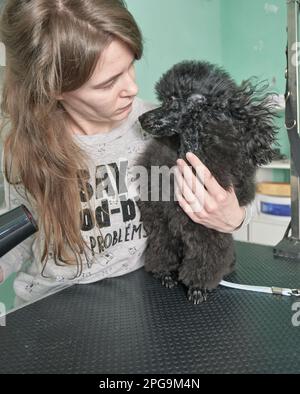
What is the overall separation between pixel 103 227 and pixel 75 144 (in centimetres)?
20

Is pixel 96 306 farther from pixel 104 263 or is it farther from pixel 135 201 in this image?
→ pixel 135 201

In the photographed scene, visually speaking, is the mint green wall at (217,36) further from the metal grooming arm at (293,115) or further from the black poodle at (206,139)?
the black poodle at (206,139)

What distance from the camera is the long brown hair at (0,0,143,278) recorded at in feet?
2.20

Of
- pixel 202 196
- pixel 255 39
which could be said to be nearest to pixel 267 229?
pixel 255 39

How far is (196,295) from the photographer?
771 millimetres

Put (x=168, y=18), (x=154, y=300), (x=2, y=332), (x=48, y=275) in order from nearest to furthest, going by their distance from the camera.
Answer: (x=2, y=332), (x=154, y=300), (x=48, y=275), (x=168, y=18)

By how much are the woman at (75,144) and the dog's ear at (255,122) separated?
10 centimetres

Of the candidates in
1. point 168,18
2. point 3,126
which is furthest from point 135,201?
point 168,18

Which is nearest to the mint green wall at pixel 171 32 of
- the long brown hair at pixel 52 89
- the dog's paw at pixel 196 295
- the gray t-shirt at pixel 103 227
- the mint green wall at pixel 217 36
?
the mint green wall at pixel 217 36

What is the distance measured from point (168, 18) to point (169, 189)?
4.23 ft

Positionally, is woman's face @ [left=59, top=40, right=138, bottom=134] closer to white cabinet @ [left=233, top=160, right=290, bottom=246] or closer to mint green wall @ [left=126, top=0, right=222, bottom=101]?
mint green wall @ [left=126, top=0, right=222, bottom=101]

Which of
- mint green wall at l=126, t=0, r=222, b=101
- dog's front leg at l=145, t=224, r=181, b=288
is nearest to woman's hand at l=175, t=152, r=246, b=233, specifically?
dog's front leg at l=145, t=224, r=181, b=288

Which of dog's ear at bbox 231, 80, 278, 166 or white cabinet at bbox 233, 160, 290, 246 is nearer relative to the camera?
dog's ear at bbox 231, 80, 278, 166
